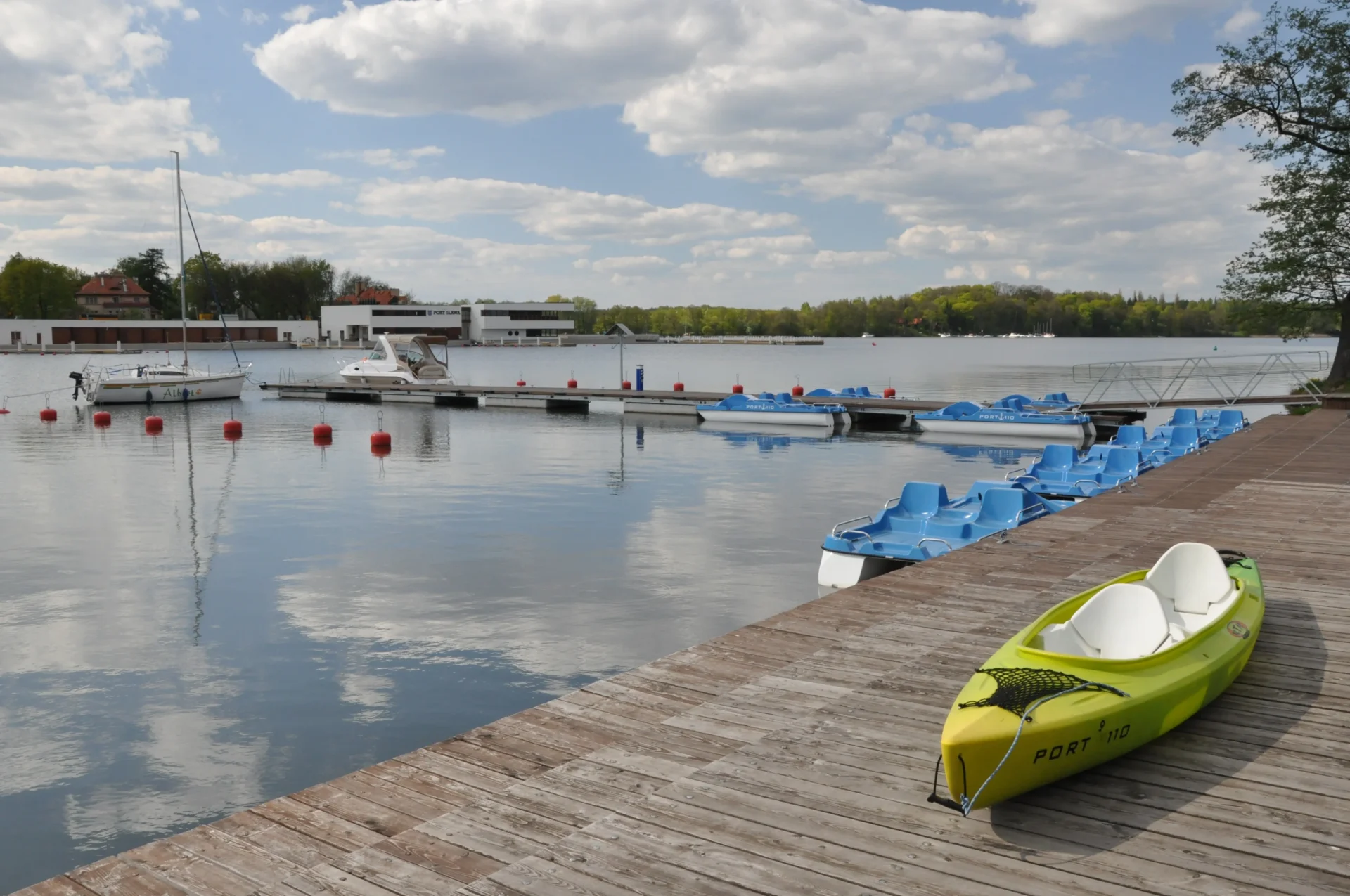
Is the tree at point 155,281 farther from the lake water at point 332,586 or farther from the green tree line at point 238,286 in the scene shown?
the lake water at point 332,586

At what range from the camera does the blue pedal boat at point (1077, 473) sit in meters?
20.8

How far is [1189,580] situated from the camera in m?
8.77

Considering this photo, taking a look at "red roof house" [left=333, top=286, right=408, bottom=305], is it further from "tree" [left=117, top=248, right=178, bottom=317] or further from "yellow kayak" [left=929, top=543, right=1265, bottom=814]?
"yellow kayak" [left=929, top=543, right=1265, bottom=814]

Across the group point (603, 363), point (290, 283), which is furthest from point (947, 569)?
point (290, 283)

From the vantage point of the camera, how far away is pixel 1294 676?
808cm

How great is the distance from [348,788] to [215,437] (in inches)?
1503

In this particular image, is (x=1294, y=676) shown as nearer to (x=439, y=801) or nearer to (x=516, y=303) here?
(x=439, y=801)

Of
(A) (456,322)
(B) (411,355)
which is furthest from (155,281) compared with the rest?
(B) (411,355)

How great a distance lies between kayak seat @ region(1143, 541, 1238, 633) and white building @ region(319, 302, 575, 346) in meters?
146

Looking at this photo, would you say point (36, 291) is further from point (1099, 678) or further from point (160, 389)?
point (1099, 678)

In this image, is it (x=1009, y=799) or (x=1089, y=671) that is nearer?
(x=1009, y=799)

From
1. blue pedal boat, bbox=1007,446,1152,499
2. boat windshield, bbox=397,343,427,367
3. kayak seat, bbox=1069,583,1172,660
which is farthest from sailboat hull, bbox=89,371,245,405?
kayak seat, bbox=1069,583,1172,660

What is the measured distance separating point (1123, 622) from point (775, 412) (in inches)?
1411

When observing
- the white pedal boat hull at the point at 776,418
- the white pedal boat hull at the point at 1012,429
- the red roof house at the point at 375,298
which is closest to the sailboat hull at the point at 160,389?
the white pedal boat hull at the point at 776,418
